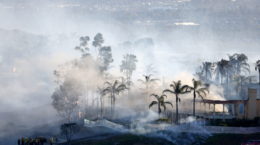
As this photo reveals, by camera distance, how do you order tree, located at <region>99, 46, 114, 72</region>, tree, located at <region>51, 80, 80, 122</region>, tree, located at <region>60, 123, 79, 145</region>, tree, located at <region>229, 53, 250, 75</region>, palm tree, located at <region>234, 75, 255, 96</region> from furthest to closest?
tree, located at <region>99, 46, 114, 72</region> → tree, located at <region>229, 53, 250, 75</region> → palm tree, located at <region>234, 75, 255, 96</region> → tree, located at <region>51, 80, 80, 122</region> → tree, located at <region>60, 123, 79, 145</region>

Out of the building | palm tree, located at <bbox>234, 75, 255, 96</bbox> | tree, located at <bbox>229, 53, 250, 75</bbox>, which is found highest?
tree, located at <bbox>229, 53, 250, 75</bbox>

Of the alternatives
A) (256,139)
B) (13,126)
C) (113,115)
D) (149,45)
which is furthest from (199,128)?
(149,45)

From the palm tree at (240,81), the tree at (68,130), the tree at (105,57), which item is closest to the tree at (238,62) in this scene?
the palm tree at (240,81)

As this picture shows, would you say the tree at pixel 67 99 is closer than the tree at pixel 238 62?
Yes

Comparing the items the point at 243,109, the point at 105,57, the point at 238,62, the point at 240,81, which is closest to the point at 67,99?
the point at 243,109

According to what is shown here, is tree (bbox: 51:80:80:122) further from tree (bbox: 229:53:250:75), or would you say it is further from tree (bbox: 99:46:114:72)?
tree (bbox: 229:53:250:75)

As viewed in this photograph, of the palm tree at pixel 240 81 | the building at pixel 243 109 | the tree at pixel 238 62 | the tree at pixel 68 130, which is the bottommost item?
the tree at pixel 68 130

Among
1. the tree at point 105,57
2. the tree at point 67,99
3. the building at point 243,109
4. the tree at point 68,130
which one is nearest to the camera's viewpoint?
the building at point 243,109

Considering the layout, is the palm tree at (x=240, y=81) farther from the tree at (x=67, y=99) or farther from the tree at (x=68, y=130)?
the tree at (x=68, y=130)

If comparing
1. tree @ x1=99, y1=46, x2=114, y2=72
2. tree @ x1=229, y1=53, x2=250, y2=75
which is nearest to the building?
tree @ x1=229, y1=53, x2=250, y2=75

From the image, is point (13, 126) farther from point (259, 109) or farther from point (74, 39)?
point (74, 39)

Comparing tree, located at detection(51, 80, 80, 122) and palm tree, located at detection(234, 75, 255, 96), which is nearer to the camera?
tree, located at detection(51, 80, 80, 122)
